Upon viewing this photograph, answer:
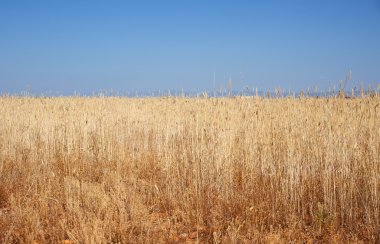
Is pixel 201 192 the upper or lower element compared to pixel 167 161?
lower

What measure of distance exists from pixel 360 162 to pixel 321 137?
119 centimetres

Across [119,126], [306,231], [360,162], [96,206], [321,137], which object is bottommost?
[306,231]

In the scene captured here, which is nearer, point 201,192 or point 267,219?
point 267,219

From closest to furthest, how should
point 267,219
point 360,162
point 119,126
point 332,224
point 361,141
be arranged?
point 332,224, point 267,219, point 360,162, point 361,141, point 119,126

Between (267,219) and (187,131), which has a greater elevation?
(187,131)

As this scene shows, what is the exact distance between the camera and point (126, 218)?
3.48 metres

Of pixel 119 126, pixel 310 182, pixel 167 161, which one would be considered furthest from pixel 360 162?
pixel 119 126

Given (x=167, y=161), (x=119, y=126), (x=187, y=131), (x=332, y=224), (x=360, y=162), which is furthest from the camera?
(x=119, y=126)

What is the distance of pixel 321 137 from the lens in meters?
5.42

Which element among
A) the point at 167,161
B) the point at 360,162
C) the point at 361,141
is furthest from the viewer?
the point at 361,141

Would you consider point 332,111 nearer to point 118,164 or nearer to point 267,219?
point 267,219

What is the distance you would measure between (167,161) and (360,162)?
9.24 feet

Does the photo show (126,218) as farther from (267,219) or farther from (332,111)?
(332,111)

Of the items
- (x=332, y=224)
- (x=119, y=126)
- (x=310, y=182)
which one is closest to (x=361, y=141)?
(x=310, y=182)
